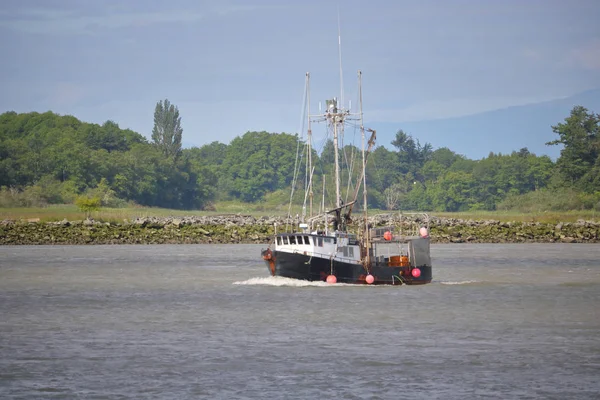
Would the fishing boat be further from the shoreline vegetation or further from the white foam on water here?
the shoreline vegetation

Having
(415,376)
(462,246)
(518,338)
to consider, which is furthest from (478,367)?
(462,246)

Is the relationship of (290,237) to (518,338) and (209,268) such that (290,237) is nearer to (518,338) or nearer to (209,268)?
(209,268)

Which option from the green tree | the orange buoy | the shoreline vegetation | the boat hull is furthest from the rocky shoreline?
the boat hull

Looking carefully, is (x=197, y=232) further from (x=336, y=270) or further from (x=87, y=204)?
(x=336, y=270)

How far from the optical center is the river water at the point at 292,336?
3441cm

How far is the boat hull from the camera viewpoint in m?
70.3

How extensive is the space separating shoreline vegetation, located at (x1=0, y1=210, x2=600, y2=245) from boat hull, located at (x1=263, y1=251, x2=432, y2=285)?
194 feet

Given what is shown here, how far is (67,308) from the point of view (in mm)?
58312

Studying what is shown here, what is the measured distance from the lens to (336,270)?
7094 centimetres

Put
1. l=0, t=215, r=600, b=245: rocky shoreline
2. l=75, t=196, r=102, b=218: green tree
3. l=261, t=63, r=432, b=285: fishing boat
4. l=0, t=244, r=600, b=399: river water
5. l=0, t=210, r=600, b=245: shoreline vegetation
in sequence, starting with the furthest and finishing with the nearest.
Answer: l=75, t=196, r=102, b=218: green tree < l=0, t=215, r=600, b=245: rocky shoreline < l=0, t=210, r=600, b=245: shoreline vegetation < l=261, t=63, r=432, b=285: fishing boat < l=0, t=244, r=600, b=399: river water

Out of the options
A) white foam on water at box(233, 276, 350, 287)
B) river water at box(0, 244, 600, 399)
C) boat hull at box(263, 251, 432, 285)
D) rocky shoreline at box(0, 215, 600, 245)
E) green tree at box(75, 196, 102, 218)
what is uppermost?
green tree at box(75, 196, 102, 218)

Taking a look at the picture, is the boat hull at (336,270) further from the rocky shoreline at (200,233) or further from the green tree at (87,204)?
the green tree at (87,204)

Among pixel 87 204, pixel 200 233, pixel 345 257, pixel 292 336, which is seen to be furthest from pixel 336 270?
pixel 87 204

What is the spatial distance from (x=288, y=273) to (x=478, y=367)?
34.6 meters
